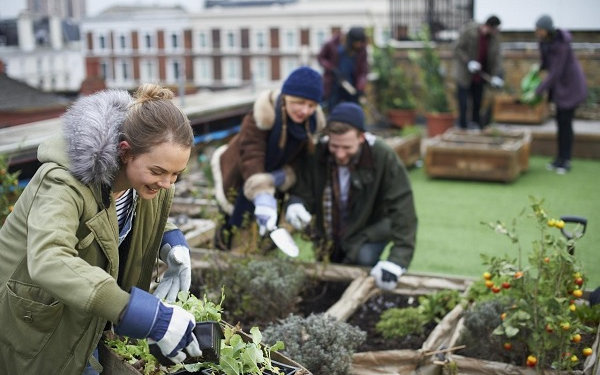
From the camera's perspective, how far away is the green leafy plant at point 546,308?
3080mm

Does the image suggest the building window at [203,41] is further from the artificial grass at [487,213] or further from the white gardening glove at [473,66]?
the artificial grass at [487,213]

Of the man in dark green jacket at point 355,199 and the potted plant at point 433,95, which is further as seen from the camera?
the potted plant at point 433,95

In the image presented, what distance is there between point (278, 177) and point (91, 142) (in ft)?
7.31

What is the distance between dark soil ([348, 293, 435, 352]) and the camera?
3.69m

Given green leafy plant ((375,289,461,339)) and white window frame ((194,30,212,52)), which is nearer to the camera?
green leafy plant ((375,289,461,339))

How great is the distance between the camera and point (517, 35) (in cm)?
1246

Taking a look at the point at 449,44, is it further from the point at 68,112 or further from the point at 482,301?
the point at 68,112

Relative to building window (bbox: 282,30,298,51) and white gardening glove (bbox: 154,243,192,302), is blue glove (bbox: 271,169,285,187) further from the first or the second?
building window (bbox: 282,30,298,51)

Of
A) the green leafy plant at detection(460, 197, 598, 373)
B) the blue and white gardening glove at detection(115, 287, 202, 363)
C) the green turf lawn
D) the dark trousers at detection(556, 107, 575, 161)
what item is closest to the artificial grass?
the green turf lawn

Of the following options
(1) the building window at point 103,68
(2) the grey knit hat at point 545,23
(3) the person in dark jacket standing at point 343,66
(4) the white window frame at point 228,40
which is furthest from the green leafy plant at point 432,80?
(1) the building window at point 103,68

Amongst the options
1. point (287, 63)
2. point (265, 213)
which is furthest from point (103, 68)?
point (265, 213)

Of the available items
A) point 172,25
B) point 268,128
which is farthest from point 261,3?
point 268,128

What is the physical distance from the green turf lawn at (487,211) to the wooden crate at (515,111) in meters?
1.44

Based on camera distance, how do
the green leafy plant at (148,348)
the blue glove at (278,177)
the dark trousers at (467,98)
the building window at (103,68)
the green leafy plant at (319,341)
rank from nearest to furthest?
the green leafy plant at (148,348) → the green leafy plant at (319,341) → the blue glove at (278,177) → the dark trousers at (467,98) → the building window at (103,68)
